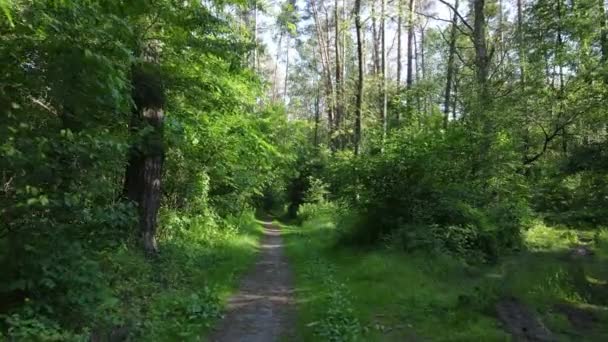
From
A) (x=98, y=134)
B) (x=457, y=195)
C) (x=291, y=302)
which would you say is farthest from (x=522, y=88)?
(x=98, y=134)

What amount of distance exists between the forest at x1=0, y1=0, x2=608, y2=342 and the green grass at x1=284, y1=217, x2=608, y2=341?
52 millimetres

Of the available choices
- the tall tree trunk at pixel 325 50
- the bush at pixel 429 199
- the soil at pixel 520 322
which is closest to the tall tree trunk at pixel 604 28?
the bush at pixel 429 199

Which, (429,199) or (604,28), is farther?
(604,28)

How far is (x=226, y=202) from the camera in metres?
21.8

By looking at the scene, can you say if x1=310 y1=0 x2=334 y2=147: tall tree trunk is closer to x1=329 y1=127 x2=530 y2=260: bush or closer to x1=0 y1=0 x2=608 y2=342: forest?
x1=0 y1=0 x2=608 y2=342: forest

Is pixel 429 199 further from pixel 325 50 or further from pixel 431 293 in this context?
pixel 325 50

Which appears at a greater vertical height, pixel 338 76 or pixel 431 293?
pixel 338 76

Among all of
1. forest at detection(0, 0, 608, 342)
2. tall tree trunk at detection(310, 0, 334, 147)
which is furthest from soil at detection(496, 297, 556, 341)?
tall tree trunk at detection(310, 0, 334, 147)

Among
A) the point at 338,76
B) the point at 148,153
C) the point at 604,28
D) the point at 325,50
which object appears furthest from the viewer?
the point at 325,50

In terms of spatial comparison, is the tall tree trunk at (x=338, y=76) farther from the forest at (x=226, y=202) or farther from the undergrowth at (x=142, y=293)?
the undergrowth at (x=142, y=293)

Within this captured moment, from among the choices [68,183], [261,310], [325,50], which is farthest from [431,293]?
[325,50]

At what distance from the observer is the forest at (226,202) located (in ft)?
16.4

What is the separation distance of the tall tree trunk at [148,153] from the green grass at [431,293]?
345 cm

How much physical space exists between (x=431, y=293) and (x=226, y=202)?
46.3 ft
